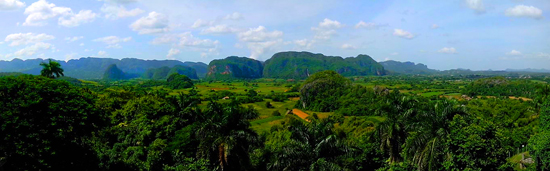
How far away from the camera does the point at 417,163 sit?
40.9 feet

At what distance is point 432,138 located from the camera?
12.2m

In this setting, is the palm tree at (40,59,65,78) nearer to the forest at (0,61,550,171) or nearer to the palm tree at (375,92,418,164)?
the forest at (0,61,550,171)

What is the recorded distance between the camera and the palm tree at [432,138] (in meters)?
11.7

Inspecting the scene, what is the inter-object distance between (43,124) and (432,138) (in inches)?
588

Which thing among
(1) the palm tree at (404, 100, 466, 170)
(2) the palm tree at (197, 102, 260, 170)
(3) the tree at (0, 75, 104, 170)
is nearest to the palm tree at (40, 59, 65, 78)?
(3) the tree at (0, 75, 104, 170)

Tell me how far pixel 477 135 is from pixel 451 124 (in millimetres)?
1043

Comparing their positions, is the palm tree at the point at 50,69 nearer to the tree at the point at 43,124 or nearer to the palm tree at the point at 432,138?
the tree at the point at 43,124

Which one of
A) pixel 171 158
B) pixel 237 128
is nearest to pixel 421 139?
pixel 237 128

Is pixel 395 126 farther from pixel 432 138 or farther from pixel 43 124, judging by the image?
pixel 43 124

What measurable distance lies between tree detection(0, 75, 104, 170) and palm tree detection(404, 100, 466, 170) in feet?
44.5

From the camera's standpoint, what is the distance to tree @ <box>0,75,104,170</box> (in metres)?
10.7

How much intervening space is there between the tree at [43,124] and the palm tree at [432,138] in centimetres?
1357

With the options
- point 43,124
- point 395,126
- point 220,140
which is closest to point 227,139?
point 220,140

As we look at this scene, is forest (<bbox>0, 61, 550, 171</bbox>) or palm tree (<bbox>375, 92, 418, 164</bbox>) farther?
palm tree (<bbox>375, 92, 418, 164</bbox>)
